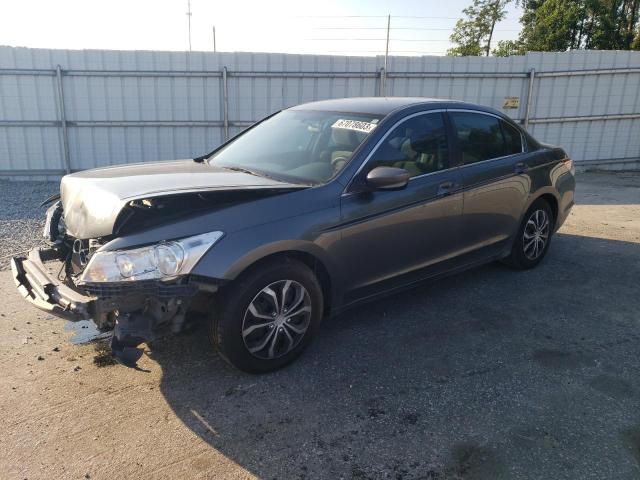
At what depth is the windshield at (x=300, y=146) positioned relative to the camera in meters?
3.73

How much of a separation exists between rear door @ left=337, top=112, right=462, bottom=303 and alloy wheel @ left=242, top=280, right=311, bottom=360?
1.35ft

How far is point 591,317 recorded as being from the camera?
431 cm

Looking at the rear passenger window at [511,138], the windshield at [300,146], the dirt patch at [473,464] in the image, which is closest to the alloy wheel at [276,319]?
the windshield at [300,146]

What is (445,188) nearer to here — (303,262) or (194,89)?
(303,262)

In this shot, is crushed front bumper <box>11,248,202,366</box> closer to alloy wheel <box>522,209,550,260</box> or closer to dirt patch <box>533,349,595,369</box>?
dirt patch <box>533,349,595,369</box>

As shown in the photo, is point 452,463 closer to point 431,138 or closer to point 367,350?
point 367,350

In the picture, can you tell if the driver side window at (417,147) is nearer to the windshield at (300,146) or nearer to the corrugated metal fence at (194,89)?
the windshield at (300,146)

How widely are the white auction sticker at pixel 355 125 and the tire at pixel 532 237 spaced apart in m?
2.13

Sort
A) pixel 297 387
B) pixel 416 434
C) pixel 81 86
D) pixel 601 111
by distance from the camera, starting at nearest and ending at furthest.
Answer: pixel 416 434
pixel 297 387
pixel 81 86
pixel 601 111

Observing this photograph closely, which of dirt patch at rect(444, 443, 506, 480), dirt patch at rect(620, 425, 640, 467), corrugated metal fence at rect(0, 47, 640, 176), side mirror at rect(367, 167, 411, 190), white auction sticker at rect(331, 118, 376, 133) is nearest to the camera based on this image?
dirt patch at rect(444, 443, 506, 480)

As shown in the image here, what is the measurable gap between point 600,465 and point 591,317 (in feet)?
6.49

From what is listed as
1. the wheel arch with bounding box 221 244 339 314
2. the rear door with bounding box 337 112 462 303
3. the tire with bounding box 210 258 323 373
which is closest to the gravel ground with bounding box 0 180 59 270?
the tire with bounding box 210 258 323 373

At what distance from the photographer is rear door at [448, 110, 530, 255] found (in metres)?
4.42

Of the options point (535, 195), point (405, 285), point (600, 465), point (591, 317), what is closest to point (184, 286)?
point (405, 285)
